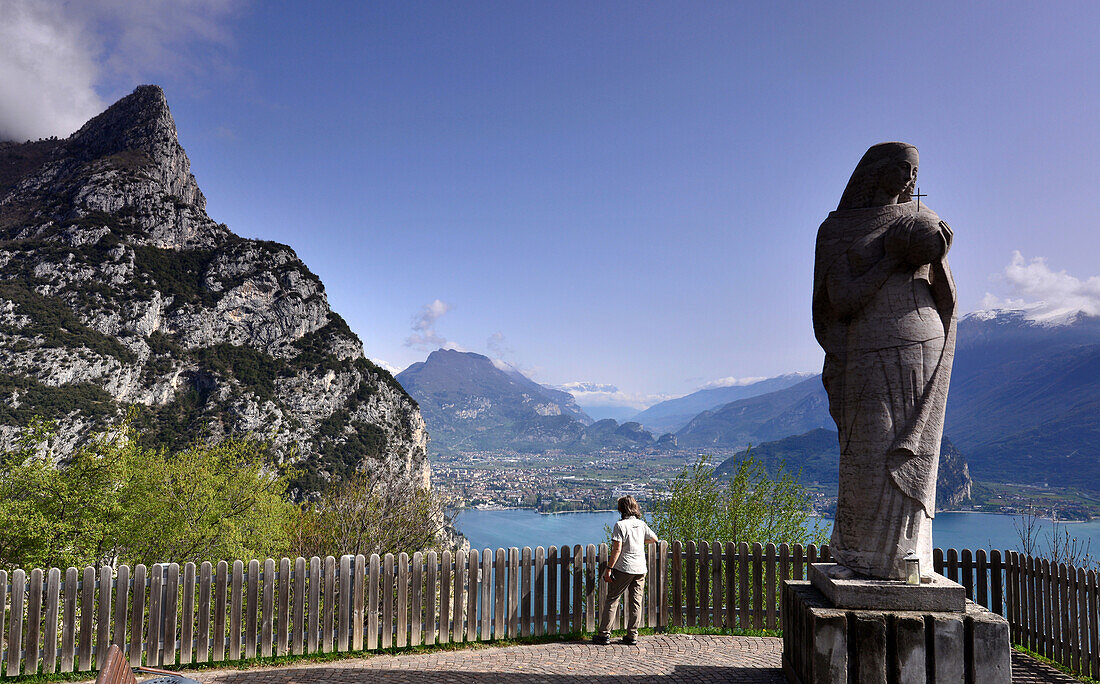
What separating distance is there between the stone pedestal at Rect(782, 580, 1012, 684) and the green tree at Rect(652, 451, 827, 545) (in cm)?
712

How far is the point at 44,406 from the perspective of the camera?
54.5m

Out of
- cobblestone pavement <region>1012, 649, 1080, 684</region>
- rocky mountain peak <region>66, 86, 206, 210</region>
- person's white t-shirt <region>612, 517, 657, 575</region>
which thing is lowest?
cobblestone pavement <region>1012, 649, 1080, 684</region>

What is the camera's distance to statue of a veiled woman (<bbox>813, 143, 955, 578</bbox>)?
4.72 m

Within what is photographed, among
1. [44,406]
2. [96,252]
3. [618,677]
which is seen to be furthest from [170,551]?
[96,252]

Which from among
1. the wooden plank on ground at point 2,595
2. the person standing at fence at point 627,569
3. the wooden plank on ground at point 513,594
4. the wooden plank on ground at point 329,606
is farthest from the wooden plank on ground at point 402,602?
the wooden plank on ground at point 2,595

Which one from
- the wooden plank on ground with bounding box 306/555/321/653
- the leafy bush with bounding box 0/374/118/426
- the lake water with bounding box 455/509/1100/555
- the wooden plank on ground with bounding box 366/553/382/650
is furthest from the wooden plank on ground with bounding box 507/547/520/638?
the leafy bush with bounding box 0/374/118/426

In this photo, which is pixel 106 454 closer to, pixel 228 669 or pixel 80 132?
pixel 228 669

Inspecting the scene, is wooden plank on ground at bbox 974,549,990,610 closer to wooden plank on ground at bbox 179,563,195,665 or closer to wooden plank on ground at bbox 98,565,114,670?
wooden plank on ground at bbox 179,563,195,665

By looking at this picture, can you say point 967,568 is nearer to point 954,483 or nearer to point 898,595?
point 898,595

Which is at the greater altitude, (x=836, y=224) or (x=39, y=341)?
(x=39, y=341)

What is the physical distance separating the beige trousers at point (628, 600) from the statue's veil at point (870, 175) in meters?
4.95

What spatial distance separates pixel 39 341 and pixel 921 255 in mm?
82496

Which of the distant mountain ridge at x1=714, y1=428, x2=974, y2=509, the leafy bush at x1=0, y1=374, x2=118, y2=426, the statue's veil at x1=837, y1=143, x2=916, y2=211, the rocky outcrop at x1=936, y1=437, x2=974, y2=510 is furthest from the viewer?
the distant mountain ridge at x1=714, y1=428, x2=974, y2=509

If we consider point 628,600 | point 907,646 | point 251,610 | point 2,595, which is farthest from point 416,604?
point 907,646
